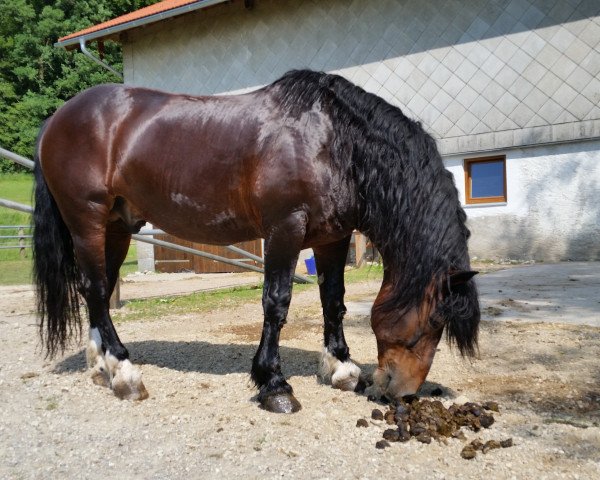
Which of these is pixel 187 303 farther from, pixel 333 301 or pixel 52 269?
pixel 333 301

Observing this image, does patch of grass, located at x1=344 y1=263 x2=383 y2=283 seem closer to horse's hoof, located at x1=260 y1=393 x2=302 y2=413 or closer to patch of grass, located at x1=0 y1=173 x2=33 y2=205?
horse's hoof, located at x1=260 y1=393 x2=302 y2=413

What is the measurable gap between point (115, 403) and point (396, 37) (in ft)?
35.2

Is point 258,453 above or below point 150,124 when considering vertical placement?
below

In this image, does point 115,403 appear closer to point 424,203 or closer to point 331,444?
point 331,444

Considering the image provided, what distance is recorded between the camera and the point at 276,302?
297 cm

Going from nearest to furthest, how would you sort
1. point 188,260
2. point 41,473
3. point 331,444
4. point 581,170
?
point 41,473, point 331,444, point 581,170, point 188,260

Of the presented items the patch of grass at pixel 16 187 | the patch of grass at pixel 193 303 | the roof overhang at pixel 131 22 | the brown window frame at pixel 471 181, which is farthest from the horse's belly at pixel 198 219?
the patch of grass at pixel 16 187

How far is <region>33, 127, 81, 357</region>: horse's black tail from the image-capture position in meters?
3.68

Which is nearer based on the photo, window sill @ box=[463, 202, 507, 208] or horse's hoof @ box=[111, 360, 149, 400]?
horse's hoof @ box=[111, 360, 149, 400]

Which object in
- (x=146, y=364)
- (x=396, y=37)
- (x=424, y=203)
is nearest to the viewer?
(x=424, y=203)

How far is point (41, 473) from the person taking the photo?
2258 mm

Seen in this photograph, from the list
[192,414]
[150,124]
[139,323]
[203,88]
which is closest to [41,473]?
[192,414]

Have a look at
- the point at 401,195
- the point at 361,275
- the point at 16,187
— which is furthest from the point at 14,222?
the point at 401,195

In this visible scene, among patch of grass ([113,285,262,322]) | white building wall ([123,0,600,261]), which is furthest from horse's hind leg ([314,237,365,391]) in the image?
white building wall ([123,0,600,261])
